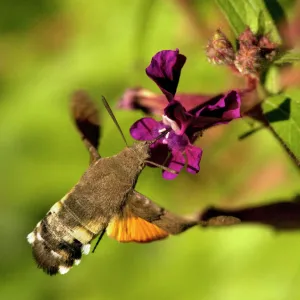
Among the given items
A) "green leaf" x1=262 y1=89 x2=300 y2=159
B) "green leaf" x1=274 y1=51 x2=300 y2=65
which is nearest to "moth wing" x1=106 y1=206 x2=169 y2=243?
"green leaf" x1=262 y1=89 x2=300 y2=159

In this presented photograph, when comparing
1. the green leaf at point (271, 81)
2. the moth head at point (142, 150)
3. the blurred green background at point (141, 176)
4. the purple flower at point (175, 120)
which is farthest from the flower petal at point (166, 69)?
the blurred green background at point (141, 176)

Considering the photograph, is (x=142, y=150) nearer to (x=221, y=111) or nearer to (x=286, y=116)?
(x=221, y=111)

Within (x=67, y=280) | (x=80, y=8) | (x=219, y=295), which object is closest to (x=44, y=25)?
(x=80, y=8)

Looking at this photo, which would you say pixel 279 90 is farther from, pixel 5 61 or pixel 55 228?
pixel 5 61

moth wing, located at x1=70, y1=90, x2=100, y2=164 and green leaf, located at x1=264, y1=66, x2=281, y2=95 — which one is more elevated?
moth wing, located at x1=70, y1=90, x2=100, y2=164

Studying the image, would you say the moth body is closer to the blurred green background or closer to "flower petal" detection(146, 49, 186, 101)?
"flower petal" detection(146, 49, 186, 101)

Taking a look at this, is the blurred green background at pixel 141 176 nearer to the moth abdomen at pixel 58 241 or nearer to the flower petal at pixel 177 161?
the flower petal at pixel 177 161
